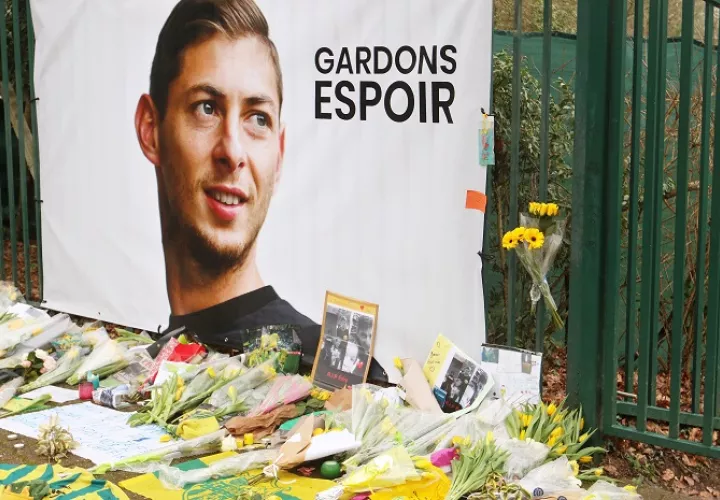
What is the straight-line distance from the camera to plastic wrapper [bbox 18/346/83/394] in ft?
18.0

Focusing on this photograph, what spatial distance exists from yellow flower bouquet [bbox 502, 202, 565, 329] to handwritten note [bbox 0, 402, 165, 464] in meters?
2.02

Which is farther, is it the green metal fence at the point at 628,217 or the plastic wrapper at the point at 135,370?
the plastic wrapper at the point at 135,370

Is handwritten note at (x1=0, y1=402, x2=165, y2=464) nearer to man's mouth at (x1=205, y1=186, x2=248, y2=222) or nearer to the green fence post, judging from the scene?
man's mouth at (x1=205, y1=186, x2=248, y2=222)

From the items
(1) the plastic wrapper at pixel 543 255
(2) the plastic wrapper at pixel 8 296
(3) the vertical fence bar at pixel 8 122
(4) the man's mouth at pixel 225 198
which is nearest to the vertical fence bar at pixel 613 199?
(1) the plastic wrapper at pixel 543 255

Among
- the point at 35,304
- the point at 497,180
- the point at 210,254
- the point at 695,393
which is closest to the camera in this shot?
the point at 695,393

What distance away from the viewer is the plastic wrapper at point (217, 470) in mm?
3934

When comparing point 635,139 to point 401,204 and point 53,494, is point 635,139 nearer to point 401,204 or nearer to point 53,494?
point 401,204

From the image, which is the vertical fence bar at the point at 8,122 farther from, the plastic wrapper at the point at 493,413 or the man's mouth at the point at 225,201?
the plastic wrapper at the point at 493,413

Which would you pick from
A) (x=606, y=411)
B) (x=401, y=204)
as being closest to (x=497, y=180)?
(x=401, y=204)

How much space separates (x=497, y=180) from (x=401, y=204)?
591 millimetres

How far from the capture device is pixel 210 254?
19.0 feet

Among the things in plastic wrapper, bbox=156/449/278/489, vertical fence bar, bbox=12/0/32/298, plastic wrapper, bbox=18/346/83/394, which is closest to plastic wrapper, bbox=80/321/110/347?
plastic wrapper, bbox=18/346/83/394

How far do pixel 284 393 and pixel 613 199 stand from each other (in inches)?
79.3

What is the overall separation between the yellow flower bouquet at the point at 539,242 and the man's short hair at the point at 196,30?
1771 mm
